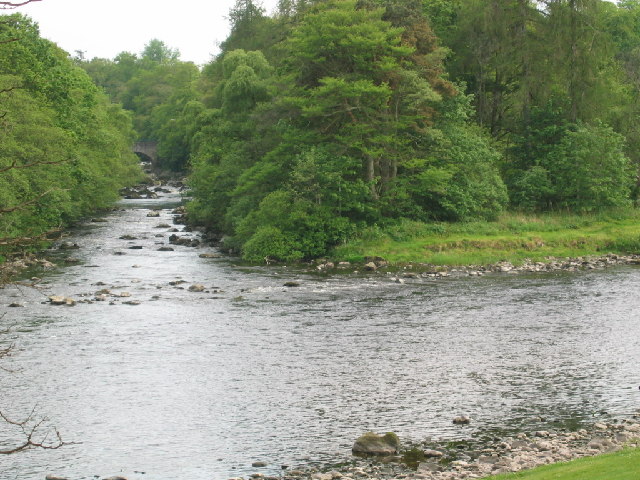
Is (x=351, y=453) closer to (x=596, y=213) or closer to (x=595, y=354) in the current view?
(x=595, y=354)

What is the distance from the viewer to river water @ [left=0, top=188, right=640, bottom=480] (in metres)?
21.9

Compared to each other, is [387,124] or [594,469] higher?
[387,124]

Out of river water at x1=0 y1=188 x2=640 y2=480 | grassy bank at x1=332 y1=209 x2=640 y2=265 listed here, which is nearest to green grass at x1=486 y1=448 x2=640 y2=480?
river water at x1=0 y1=188 x2=640 y2=480

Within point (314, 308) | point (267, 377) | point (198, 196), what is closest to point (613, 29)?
point (198, 196)

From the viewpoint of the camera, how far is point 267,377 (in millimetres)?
27469

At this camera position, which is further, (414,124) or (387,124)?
(414,124)

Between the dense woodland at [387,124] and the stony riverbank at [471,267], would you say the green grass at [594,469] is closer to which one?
the stony riverbank at [471,267]

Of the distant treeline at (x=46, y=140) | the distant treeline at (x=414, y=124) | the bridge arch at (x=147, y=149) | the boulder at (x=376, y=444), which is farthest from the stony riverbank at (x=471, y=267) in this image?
the bridge arch at (x=147, y=149)

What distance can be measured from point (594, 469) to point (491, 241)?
40.1 m

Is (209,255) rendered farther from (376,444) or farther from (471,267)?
(376,444)

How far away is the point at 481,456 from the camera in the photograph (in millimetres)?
20438

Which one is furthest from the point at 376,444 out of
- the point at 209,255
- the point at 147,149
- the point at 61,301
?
the point at 147,149

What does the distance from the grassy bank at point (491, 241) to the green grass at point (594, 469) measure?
34917 mm

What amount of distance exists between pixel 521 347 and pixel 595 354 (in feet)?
9.34
